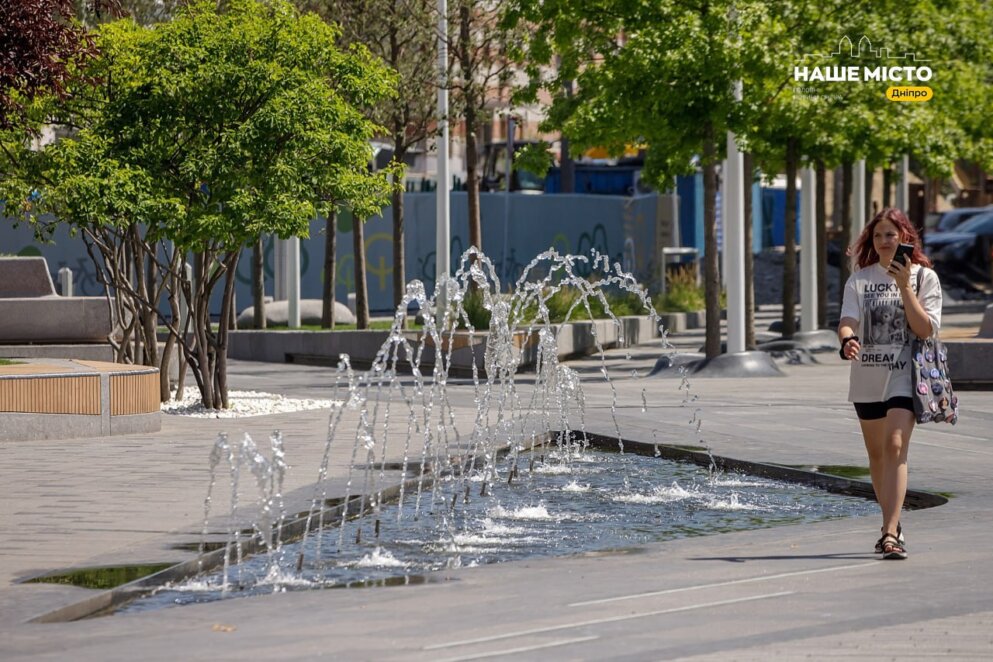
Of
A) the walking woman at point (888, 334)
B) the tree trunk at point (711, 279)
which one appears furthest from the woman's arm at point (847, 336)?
the tree trunk at point (711, 279)

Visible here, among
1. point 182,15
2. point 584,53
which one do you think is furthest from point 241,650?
point 584,53

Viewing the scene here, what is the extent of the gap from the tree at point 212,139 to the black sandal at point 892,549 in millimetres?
7941

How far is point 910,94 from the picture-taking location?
25.5 metres

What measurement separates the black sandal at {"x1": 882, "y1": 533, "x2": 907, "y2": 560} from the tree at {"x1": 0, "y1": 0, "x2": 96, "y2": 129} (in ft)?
25.3

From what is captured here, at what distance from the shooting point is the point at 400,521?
31.0ft

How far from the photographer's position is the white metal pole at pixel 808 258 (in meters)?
24.9

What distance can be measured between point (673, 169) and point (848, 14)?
123 inches

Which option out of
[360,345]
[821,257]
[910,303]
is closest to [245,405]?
[360,345]

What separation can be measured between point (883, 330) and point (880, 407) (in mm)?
358

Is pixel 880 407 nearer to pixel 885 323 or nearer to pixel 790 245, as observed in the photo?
pixel 885 323

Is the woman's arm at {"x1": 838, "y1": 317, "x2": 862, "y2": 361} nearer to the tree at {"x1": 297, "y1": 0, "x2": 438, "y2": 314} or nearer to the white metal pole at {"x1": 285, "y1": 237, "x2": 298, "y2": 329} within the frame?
the tree at {"x1": 297, "y1": 0, "x2": 438, "y2": 314}

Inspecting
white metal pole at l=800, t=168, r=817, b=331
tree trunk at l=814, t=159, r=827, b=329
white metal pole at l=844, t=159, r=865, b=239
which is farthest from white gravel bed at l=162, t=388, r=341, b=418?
white metal pole at l=844, t=159, r=865, b=239

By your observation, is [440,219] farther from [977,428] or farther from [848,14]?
[977,428]

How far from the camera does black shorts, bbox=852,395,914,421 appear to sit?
804cm
